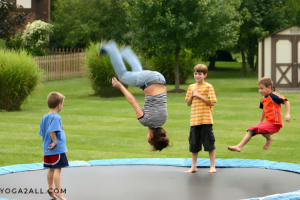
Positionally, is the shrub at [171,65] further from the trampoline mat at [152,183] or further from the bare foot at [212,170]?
the bare foot at [212,170]

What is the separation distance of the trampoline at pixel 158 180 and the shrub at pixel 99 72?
8773mm

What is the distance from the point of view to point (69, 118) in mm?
10508

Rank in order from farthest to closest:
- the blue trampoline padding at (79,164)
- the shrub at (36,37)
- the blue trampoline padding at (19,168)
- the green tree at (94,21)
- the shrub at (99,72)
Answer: the green tree at (94,21) < the shrub at (36,37) < the shrub at (99,72) < the blue trampoline padding at (79,164) < the blue trampoline padding at (19,168)

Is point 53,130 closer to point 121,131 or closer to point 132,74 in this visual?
point 132,74

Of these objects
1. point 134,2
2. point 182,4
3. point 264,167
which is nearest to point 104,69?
point 134,2

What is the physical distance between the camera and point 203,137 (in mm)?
5359

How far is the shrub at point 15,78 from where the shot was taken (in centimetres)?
1131

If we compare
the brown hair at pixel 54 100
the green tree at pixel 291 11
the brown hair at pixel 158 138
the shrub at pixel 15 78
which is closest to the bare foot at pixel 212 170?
the brown hair at pixel 158 138

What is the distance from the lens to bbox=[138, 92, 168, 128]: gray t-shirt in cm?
467

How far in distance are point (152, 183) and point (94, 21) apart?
2275cm

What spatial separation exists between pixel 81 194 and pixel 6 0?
12.1 metres

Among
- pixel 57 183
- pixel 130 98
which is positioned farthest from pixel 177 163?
pixel 57 183

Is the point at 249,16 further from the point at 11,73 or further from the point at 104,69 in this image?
the point at 11,73

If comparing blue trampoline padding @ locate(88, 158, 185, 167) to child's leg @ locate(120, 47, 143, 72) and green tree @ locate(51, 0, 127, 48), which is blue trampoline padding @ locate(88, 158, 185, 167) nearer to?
child's leg @ locate(120, 47, 143, 72)
